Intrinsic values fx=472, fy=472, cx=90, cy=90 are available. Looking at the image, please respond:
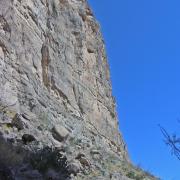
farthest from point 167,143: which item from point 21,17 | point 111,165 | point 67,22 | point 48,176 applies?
point 67,22

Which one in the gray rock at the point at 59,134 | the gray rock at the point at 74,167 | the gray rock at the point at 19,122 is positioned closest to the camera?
the gray rock at the point at 74,167

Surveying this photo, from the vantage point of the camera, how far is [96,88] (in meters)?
26.8

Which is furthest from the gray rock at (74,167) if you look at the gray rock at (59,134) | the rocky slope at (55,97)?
the gray rock at (59,134)

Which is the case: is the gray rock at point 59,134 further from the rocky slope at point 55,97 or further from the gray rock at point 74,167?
the gray rock at point 74,167

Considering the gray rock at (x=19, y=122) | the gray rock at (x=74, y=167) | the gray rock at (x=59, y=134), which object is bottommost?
the gray rock at (x=74, y=167)

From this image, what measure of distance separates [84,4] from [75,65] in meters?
6.41

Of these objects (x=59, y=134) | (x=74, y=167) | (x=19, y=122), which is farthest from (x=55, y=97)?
(x=74, y=167)

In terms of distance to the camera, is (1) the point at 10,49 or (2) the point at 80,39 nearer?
(1) the point at 10,49

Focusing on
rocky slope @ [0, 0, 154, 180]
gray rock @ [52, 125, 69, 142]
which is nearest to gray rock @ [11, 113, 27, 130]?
rocky slope @ [0, 0, 154, 180]

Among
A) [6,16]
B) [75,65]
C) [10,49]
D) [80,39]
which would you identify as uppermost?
[80,39]

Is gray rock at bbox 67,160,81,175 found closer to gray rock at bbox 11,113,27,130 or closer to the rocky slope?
the rocky slope

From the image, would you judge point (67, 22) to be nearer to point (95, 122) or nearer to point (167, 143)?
point (95, 122)

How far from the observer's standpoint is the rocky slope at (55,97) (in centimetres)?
1280

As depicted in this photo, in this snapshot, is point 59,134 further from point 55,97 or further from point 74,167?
point 55,97
